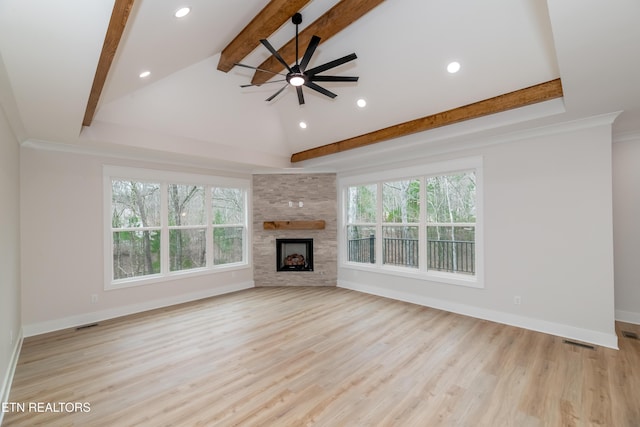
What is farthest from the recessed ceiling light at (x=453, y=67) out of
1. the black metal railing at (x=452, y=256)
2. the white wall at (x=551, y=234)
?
the black metal railing at (x=452, y=256)

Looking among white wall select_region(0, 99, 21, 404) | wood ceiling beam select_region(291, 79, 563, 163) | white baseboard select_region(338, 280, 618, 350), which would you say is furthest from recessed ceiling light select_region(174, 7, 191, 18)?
white baseboard select_region(338, 280, 618, 350)

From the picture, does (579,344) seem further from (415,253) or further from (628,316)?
(415,253)

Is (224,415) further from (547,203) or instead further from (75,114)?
(547,203)

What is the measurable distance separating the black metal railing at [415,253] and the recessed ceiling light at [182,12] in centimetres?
474

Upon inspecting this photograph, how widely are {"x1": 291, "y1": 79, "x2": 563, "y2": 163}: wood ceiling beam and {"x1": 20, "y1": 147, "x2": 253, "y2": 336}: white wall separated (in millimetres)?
3978

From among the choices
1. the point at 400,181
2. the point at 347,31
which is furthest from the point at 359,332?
the point at 347,31

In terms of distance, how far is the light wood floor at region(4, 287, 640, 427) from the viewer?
7.55 ft

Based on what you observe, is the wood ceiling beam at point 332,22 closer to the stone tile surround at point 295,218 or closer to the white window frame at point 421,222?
the white window frame at point 421,222

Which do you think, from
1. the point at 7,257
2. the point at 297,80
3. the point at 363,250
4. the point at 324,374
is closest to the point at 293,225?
the point at 363,250

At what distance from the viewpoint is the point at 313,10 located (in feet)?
10.7

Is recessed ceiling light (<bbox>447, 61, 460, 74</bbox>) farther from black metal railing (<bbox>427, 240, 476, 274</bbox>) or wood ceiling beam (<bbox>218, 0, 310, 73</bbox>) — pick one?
black metal railing (<bbox>427, 240, 476, 274</bbox>)

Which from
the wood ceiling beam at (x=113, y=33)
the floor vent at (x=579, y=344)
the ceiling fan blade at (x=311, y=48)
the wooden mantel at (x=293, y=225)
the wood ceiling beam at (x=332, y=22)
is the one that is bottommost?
the floor vent at (x=579, y=344)

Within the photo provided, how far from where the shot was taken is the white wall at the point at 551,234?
11.6 ft

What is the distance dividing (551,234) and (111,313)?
21.7 feet
